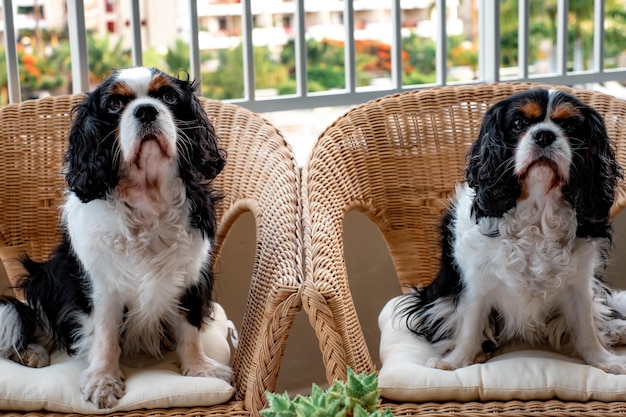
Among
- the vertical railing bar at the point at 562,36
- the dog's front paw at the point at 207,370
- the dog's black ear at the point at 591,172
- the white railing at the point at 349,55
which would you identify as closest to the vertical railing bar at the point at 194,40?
the white railing at the point at 349,55

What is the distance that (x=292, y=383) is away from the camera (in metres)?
3.24

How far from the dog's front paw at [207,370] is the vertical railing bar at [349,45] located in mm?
1451

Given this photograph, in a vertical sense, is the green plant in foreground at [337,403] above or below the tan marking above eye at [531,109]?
below

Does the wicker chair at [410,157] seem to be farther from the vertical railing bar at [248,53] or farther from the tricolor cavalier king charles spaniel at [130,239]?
the vertical railing bar at [248,53]

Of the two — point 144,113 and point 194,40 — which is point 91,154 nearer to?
point 144,113

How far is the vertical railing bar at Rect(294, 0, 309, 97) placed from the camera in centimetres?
311

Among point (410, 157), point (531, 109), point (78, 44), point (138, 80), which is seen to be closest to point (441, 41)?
point (410, 157)

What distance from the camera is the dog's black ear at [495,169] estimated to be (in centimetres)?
Answer: 197

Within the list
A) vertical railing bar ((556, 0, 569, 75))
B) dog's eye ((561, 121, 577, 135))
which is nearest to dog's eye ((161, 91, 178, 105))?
dog's eye ((561, 121, 577, 135))

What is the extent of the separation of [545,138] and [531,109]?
8cm

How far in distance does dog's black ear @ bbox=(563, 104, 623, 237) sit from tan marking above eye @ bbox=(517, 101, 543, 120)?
9cm

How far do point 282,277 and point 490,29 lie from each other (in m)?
1.67

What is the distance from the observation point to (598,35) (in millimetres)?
3453

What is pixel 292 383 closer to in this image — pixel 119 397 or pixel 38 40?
pixel 119 397
